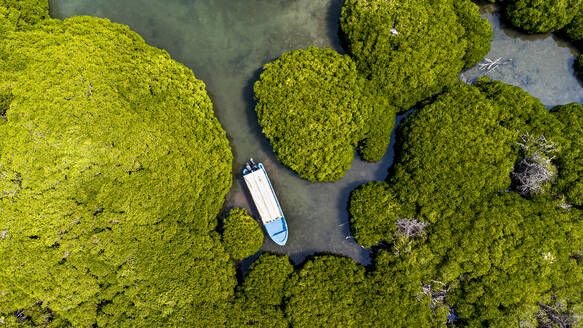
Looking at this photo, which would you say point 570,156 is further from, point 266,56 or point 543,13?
point 266,56

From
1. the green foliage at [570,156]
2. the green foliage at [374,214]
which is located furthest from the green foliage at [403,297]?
the green foliage at [570,156]

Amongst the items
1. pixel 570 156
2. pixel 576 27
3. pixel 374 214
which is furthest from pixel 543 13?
pixel 374 214

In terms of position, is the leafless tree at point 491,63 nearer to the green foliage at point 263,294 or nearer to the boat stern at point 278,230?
the boat stern at point 278,230

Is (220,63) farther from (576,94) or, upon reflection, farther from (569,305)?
(569,305)

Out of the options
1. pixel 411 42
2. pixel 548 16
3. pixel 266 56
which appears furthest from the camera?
pixel 266 56

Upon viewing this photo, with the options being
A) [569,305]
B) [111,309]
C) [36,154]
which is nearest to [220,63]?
[36,154]
